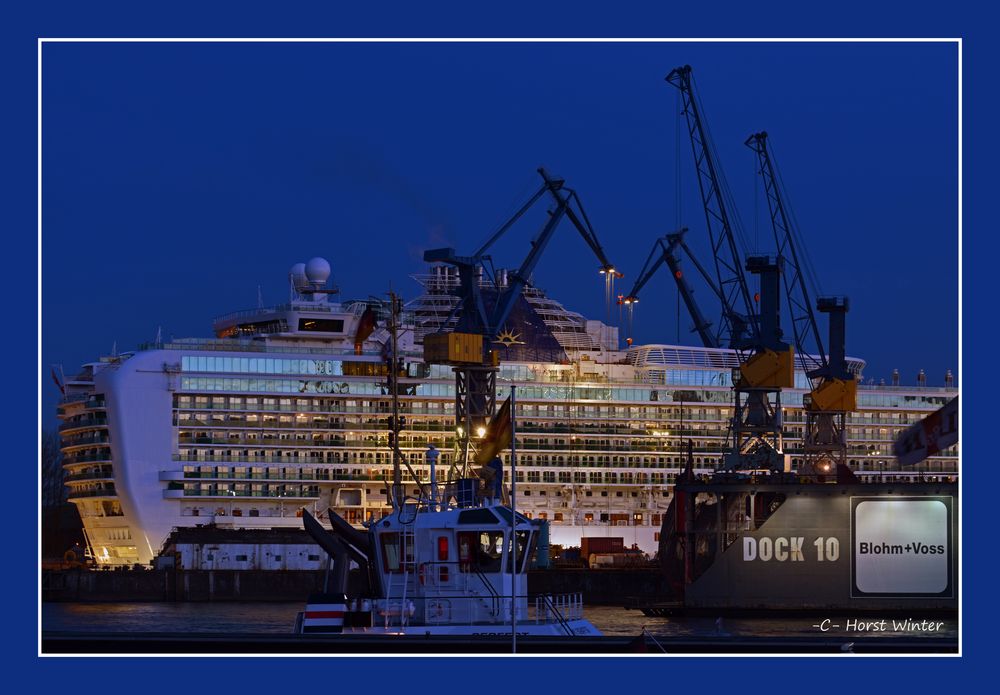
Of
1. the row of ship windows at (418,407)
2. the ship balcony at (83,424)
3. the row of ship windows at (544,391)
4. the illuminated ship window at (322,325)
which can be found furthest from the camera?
the illuminated ship window at (322,325)

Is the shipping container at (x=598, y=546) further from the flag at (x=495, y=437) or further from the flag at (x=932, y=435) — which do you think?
the flag at (x=932, y=435)

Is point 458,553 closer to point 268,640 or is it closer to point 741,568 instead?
point 268,640

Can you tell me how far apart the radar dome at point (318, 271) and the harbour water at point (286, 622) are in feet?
97.1

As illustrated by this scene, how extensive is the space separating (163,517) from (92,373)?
12.0 m

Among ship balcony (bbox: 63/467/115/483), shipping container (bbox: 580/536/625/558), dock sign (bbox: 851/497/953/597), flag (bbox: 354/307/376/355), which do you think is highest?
flag (bbox: 354/307/376/355)

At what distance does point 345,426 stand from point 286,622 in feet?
125

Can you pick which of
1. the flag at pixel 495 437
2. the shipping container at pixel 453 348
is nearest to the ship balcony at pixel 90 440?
the shipping container at pixel 453 348

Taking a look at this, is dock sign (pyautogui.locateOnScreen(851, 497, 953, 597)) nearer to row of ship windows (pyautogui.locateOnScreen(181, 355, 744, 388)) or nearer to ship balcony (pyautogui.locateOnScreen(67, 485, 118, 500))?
row of ship windows (pyautogui.locateOnScreen(181, 355, 744, 388))

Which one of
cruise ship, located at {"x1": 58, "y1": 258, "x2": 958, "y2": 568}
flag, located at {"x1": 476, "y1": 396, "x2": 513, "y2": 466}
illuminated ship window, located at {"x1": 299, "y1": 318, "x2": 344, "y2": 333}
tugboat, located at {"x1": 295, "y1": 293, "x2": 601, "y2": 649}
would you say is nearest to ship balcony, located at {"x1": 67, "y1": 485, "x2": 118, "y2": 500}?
cruise ship, located at {"x1": 58, "y1": 258, "x2": 958, "y2": 568}

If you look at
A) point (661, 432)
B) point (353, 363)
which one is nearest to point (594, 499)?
point (661, 432)

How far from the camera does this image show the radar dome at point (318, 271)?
118812 millimetres

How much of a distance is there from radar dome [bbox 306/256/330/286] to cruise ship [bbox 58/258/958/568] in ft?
0.45

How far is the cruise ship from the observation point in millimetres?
110938

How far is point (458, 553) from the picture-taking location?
4994 cm
